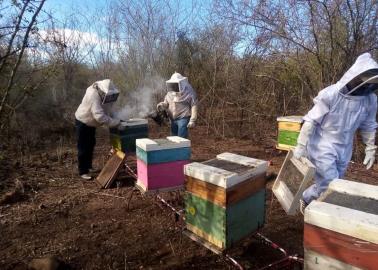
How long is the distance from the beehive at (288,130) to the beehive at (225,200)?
3.40 m

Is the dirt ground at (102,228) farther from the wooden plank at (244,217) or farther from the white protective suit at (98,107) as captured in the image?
the white protective suit at (98,107)

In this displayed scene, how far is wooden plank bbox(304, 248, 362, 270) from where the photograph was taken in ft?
6.04

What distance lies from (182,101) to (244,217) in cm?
334

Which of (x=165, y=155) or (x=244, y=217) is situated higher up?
(x=165, y=155)

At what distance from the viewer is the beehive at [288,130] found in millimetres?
6066

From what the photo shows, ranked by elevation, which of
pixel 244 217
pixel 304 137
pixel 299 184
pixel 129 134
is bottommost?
pixel 244 217

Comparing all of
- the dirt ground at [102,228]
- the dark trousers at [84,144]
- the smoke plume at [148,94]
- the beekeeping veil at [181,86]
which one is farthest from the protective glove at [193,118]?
the smoke plume at [148,94]

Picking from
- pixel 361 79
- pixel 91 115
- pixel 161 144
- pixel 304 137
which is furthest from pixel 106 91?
pixel 361 79

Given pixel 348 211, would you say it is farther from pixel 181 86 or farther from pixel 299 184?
pixel 181 86

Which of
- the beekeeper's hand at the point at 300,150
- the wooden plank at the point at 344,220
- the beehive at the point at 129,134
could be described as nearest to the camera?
the wooden plank at the point at 344,220

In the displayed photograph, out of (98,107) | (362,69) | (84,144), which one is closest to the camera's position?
(362,69)

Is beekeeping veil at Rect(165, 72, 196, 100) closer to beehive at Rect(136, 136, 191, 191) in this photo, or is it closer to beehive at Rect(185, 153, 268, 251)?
beehive at Rect(136, 136, 191, 191)

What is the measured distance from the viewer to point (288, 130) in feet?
20.6

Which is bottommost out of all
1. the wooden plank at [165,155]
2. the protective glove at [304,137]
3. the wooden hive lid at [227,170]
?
the wooden plank at [165,155]
